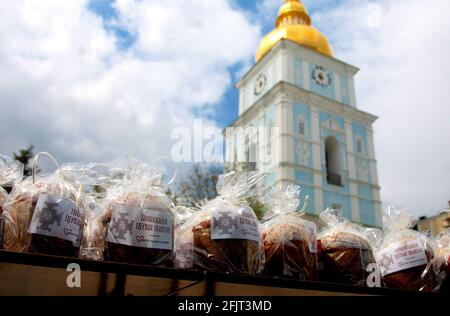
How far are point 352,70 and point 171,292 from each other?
69.2 feet

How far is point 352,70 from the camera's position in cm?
2094

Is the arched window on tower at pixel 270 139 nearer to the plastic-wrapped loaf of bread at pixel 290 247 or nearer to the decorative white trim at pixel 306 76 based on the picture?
the decorative white trim at pixel 306 76

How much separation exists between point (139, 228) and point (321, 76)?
761 inches

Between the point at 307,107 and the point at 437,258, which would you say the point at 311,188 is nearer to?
the point at 307,107

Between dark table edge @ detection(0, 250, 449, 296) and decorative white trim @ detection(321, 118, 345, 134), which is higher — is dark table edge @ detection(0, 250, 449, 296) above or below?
below

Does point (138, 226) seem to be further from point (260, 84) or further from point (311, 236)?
point (260, 84)

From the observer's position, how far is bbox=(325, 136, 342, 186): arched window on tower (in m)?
18.0

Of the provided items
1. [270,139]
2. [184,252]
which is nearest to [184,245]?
[184,252]

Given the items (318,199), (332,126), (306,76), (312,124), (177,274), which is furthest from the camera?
(306,76)

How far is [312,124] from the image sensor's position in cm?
1806

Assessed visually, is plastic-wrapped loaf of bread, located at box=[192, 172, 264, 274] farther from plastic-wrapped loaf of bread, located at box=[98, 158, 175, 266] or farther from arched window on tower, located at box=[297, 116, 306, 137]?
arched window on tower, located at box=[297, 116, 306, 137]

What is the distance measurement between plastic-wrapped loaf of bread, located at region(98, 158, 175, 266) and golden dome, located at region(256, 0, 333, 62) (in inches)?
743

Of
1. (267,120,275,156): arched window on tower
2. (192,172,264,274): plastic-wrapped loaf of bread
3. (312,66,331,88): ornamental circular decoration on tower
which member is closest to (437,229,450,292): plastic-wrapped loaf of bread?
(192,172,264,274): plastic-wrapped loaf of bread
